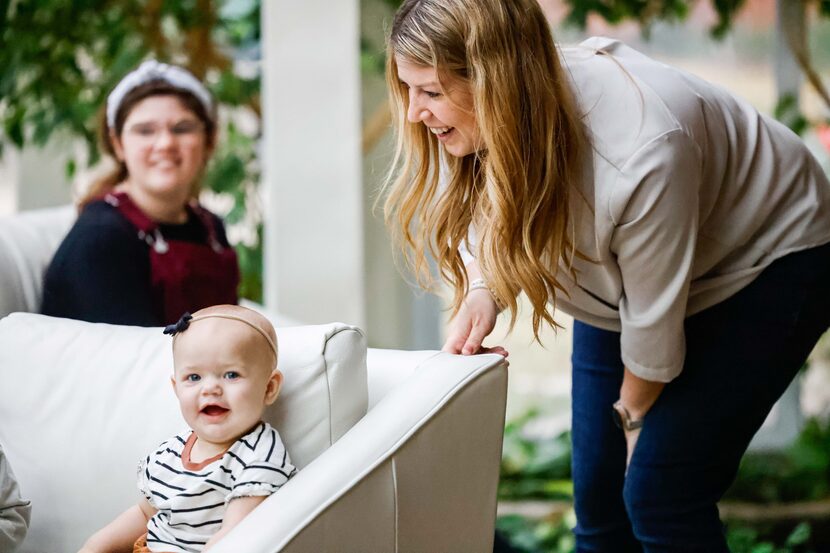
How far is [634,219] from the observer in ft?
4.29

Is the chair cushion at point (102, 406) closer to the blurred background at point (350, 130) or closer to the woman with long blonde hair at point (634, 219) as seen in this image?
the woman with long blonde hair at point (634, 219)

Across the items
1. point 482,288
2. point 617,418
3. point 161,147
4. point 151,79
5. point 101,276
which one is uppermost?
point 151,79

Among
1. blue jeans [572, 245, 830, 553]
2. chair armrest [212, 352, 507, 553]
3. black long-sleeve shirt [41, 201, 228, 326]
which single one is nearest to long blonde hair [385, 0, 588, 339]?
chair armrest [212, 352, 507, 553]

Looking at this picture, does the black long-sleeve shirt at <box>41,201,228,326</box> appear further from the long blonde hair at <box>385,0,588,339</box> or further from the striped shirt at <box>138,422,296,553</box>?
the long blonde hair at <box>385,0,588,339</box>

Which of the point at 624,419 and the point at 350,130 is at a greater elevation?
the point at 350,130

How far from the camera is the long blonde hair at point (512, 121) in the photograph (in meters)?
1.27

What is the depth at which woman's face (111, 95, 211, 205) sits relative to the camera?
217 centimetres

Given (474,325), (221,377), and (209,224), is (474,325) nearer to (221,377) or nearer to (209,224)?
(221,377)

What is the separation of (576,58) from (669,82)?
14cm

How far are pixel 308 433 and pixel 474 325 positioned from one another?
11.5 inches

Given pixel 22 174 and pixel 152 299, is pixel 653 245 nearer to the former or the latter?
pixel 152 299

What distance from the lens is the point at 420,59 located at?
1.30 m

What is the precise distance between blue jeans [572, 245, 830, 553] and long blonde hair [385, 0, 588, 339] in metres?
0.25

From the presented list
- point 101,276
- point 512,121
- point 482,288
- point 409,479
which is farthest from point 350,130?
point 409,479
